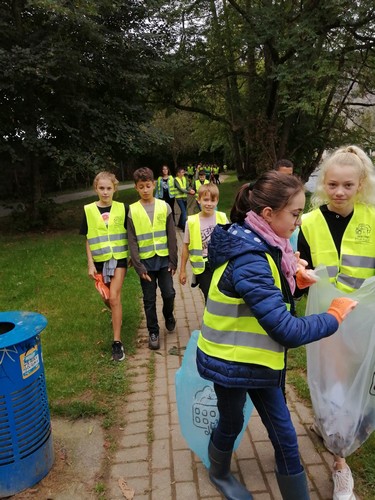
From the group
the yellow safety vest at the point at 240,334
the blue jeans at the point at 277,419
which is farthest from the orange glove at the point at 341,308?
the blue jeans at the point at 277,419

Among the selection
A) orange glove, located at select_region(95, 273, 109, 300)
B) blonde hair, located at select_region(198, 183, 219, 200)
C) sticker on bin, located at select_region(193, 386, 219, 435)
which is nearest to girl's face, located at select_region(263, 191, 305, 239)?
sticker on bin, located at select_region(193, 386, 219, 435)

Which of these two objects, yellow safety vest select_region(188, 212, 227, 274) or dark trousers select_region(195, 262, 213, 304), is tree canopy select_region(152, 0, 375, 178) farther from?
dark trousers select_region(195, 262, 213, 304)

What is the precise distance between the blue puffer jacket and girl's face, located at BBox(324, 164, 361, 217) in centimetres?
75

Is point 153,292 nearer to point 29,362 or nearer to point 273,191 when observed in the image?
point 29,362

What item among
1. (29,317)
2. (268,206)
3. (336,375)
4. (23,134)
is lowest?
(336,375)

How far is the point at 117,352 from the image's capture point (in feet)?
14.1

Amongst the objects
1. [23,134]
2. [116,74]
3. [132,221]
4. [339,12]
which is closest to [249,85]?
[339,12]

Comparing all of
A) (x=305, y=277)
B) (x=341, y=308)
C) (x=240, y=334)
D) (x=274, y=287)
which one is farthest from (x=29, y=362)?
(x=341, y=308)

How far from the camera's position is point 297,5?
14.1 metres

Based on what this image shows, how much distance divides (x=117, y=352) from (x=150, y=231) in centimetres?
129

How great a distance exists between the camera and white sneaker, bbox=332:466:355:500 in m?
2.37

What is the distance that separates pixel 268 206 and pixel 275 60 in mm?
13501

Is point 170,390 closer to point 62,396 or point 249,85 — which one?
point 62,396

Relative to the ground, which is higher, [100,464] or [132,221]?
[132,221]
